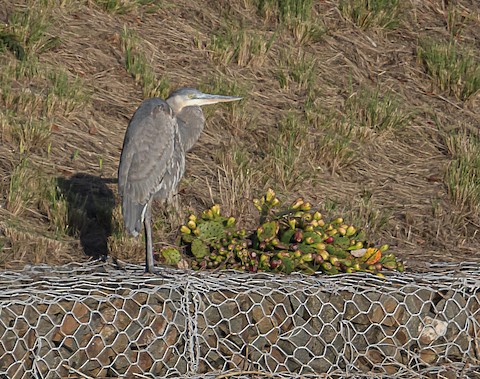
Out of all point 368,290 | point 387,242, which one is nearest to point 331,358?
point 368,290

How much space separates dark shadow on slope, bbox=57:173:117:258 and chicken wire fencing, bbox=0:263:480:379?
84cm

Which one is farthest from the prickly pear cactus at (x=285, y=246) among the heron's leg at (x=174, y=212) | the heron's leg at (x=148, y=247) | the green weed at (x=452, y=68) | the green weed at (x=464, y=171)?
the green weed at (x=452, y=68)

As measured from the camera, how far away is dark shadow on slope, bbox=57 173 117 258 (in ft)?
21.4

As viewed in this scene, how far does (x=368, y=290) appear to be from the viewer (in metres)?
5.29

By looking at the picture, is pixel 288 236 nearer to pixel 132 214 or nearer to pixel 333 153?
pixel 132 214

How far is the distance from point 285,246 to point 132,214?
0.92 m

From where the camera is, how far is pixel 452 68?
934 cm

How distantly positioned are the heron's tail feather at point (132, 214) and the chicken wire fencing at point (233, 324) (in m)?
0.28

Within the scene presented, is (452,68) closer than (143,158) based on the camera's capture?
No

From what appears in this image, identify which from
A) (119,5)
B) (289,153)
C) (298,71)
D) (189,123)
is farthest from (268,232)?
(119,5)

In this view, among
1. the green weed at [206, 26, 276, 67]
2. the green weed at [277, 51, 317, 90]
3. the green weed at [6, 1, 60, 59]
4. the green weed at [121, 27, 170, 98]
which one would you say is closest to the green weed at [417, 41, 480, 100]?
the green weed at [277, 51, 317, 90]

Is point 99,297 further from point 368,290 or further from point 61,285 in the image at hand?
point 368,290

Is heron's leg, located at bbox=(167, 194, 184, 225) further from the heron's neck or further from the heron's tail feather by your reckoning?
the heron's tail feather

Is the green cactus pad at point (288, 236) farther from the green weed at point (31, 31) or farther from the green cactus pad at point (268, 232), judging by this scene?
the green weed at point (31, 31)
